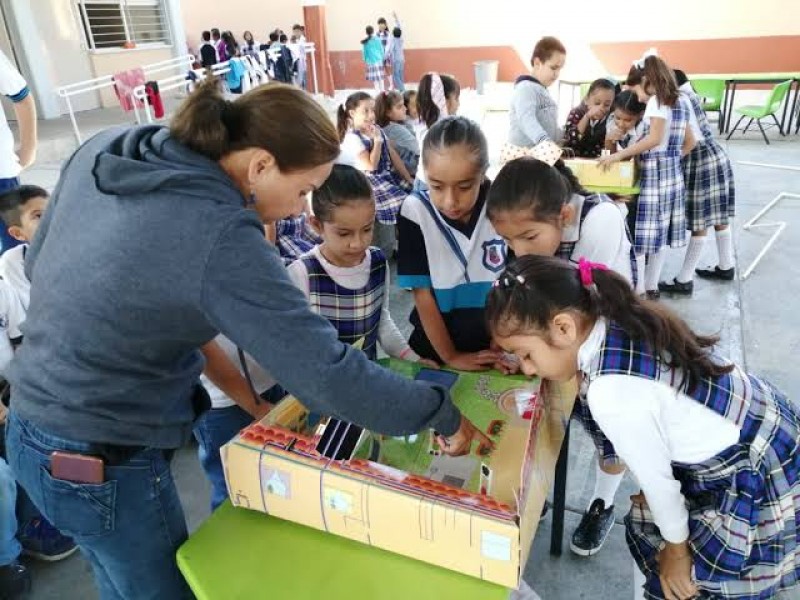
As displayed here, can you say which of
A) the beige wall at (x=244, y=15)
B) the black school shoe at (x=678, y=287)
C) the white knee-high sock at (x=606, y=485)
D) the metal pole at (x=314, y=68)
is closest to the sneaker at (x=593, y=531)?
the white knee-high sock at (x=606, y=485)

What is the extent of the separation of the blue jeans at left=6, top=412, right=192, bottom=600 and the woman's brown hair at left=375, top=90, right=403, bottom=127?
3654 millimetres

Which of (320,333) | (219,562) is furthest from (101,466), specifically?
(320,333)

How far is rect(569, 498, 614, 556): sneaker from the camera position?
181 centimetres

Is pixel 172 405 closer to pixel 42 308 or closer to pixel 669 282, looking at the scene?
pixel 42 308

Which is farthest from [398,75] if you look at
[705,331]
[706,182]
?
[705,331]

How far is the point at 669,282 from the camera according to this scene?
3.86 m

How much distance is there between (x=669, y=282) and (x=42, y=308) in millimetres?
3718

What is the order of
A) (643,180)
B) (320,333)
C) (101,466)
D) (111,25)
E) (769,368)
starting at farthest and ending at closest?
1. (111,25)
2. (643,180)
3. (769,368)
4. (101,466)
5. (320,333)

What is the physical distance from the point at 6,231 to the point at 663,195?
330 cm

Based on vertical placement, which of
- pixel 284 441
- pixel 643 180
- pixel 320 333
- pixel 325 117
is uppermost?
pixel 325 117

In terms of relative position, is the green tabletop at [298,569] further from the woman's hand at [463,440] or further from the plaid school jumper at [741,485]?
the plaid school jumper at [741,485]

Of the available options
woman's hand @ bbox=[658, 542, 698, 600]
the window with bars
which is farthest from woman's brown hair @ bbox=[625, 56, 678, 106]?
the window with bars

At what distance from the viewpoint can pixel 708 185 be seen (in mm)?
3580

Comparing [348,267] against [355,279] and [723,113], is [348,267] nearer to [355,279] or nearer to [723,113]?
[355,279]
